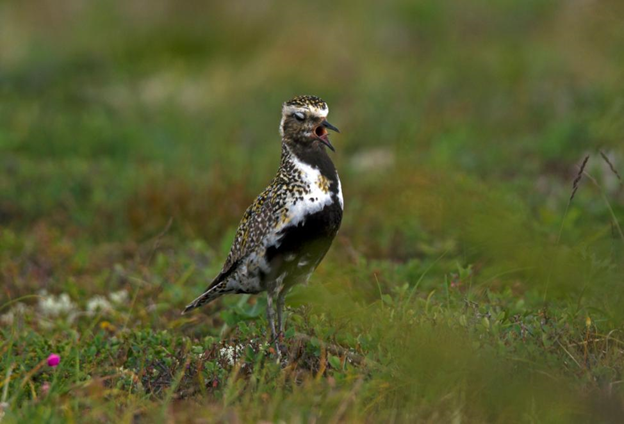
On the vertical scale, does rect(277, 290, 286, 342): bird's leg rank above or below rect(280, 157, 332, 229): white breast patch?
below

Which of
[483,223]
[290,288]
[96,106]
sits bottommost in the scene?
[96,106]

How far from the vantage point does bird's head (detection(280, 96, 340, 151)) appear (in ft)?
17.5

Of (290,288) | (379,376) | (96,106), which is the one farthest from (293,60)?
(379,376)

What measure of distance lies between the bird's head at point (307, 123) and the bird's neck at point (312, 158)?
0.07 feet

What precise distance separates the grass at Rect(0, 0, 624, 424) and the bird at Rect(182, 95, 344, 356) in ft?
0.66

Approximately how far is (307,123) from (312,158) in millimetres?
211

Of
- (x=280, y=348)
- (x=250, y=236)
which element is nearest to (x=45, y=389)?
(x=280, y=348)

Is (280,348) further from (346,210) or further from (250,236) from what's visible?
(346,210)

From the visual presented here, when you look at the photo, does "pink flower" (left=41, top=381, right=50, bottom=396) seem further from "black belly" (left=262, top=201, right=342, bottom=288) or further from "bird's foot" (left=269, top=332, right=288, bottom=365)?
"black belly" (left=262, top=201, right=342, bottom=288)

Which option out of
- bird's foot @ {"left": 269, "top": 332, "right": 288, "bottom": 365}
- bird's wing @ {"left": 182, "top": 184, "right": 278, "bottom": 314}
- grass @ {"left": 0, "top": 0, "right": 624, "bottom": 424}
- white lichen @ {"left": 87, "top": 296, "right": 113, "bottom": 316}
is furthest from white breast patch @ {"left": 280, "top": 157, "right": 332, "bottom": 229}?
white lichen @ {"left": 87, "top": 296, "right": 113, "bottom": 316}

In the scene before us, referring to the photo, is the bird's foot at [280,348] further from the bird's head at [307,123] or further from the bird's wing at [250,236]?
the bird's head at [307,123]

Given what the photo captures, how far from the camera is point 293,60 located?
13.1m

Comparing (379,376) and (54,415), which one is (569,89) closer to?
(379,376)

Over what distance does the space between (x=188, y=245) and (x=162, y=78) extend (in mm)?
5720
